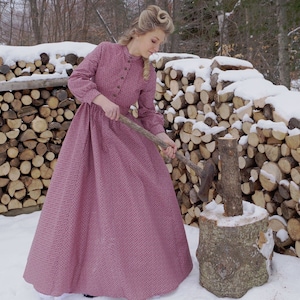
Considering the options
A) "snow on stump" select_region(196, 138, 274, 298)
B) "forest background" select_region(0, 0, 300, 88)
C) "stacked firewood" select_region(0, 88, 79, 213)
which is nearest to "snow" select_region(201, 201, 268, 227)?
"snow on stump" select_region(196, 138, 274, 298)

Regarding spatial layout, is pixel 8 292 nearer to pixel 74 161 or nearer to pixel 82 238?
pixel 82 238

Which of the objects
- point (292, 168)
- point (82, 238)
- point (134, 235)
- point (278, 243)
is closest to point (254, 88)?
point (292, 168)

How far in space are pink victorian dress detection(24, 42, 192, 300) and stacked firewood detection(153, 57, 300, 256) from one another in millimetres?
758

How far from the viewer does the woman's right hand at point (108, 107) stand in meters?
2.29

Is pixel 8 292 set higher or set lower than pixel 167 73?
lower

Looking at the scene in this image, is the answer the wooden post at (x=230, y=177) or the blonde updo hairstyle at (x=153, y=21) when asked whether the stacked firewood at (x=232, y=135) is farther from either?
the blonde updo hairstyle at (x=153, y=21)

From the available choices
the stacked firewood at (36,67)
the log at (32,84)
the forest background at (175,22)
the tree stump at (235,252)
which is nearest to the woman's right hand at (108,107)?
the tree stump at (235,252)

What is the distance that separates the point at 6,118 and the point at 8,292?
197 centimetres

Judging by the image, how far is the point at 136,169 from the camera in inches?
99.4

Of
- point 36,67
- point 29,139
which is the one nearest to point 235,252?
point 29,139

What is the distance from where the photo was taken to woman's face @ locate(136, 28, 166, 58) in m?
2.38

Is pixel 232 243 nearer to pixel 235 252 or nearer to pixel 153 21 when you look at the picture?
pixel 235 252

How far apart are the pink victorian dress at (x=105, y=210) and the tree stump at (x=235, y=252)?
24 cm

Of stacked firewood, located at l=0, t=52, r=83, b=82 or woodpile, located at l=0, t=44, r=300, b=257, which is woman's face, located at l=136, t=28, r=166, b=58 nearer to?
woodpile, located at l=0, t=44, r=300, b=257
